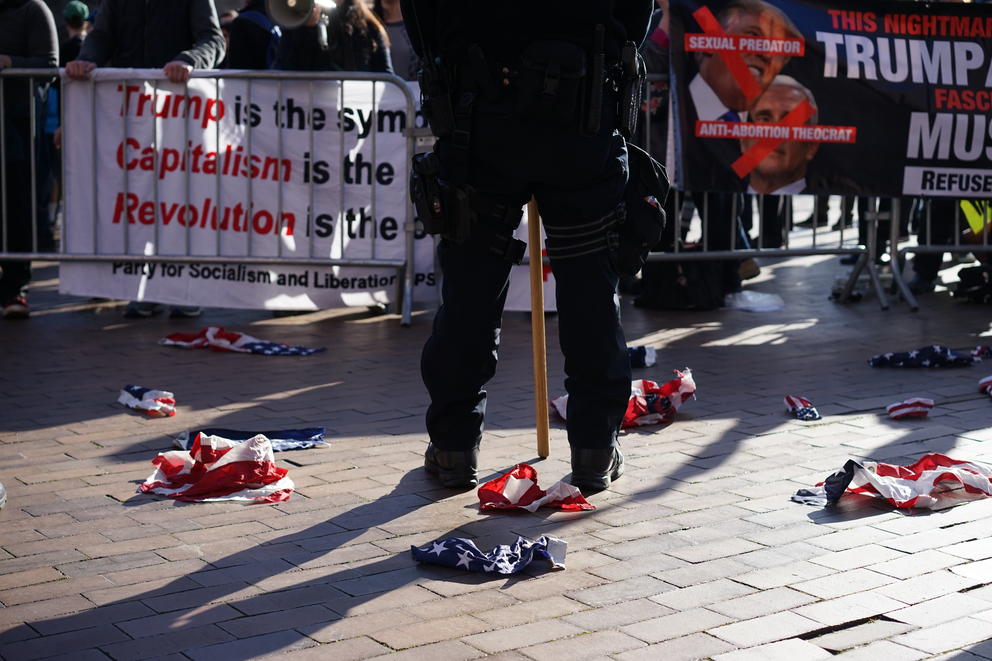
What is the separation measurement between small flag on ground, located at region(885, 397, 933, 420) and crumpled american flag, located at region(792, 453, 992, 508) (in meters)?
1.01

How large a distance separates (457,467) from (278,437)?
3.19ft

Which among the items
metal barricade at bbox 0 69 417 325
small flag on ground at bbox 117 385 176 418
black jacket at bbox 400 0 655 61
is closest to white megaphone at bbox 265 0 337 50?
metal barricade at bbox 0 69 417 325

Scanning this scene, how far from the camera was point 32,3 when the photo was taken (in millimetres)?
8742

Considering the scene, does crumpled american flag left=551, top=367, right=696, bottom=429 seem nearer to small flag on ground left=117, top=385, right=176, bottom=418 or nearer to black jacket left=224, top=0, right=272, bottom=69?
small flag on ground left=117, top=385, right=176, bottom=418

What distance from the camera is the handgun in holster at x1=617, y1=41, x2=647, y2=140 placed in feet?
14.5

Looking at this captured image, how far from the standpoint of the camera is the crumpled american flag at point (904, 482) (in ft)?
14.1

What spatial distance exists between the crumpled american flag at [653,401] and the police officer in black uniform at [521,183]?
2.98 feet

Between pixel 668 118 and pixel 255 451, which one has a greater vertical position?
pixel 668 118

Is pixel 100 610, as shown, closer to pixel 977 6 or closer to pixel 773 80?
pixel 773 80

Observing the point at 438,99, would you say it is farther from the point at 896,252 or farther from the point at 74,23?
the point at 74,23

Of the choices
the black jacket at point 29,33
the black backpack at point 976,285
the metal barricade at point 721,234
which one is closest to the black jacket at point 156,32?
the black jacket at point 29,33

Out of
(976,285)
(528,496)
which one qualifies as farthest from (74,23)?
(528,496)

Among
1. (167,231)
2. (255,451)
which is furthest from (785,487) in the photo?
(167,231)

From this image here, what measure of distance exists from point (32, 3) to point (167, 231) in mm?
1783
